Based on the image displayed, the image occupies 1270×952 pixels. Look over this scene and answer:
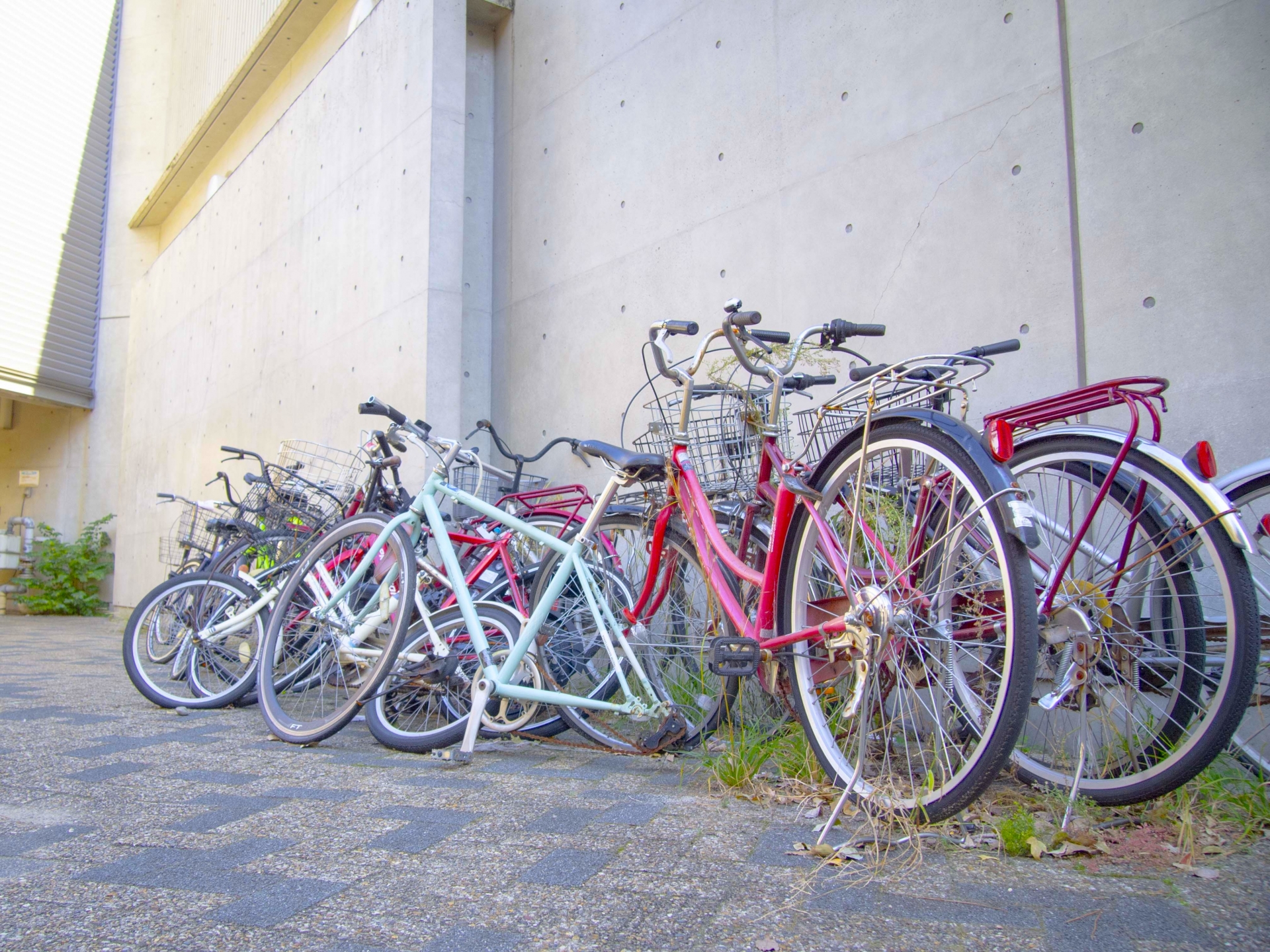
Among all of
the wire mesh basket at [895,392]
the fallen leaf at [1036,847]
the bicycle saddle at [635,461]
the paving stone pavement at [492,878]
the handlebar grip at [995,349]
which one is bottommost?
the paving stone pavement at [492,878]

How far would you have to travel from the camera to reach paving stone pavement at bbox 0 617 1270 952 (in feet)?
4.10

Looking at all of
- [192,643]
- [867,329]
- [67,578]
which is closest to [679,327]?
[867,329]

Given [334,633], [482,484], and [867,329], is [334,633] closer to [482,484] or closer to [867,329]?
[482,484]

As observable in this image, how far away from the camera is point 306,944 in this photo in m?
1.24

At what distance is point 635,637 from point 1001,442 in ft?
4.13

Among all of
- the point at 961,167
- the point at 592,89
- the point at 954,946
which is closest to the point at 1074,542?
the point at 954,946

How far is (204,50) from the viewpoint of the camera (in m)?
11.5

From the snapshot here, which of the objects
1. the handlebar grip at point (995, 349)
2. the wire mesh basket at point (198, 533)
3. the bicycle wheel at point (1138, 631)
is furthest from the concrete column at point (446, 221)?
the bicycle wheel at point (1138, 631)

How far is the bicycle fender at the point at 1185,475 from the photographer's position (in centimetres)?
149

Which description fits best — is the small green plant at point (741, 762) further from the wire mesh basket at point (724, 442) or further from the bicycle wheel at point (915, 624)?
the wire mesh basket at point (724, 442)

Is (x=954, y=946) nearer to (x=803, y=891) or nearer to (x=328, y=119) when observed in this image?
(x=803, y=891)

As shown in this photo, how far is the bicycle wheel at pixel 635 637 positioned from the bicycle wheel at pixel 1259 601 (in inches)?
45.6

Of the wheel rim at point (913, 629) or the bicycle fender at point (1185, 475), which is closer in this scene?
the bicycle fender at point (1185, 475)

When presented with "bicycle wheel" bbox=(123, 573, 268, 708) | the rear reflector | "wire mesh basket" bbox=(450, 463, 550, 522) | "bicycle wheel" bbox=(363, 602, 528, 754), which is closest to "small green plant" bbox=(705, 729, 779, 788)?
"bicycle wheel" bbox=(363, 602, 528, 754)
